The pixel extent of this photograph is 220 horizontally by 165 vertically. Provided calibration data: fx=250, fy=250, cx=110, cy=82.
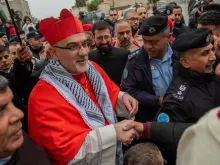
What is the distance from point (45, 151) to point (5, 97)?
59cm

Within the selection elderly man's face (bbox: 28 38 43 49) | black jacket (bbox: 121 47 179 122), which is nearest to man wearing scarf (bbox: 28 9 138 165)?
black jacket (bbox: 121 47 179 122)

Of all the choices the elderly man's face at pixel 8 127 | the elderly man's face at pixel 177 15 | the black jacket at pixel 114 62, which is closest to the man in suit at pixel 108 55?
the black jacket at pixel 114 62

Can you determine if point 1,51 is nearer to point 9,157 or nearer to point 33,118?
point 33,118

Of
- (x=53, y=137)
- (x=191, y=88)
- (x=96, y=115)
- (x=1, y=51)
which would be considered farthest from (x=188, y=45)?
(x=1, y=51)

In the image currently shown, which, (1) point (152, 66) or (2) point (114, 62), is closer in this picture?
(1) point (152, 66)

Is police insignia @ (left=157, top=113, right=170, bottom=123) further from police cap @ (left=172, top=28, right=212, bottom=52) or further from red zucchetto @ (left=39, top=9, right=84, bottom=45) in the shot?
red zucchetto @ (left=39, top=9, right=84, bottom=45)

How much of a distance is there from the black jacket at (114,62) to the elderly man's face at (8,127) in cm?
255

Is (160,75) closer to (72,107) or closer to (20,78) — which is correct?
(72,107)

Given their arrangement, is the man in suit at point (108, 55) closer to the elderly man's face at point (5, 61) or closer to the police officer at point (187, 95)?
the elderly man's face at point (5, 61)

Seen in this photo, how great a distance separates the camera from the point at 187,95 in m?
2.21

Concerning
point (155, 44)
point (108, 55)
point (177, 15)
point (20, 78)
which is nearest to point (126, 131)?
point (155, 44)

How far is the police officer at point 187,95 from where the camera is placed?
204 cm

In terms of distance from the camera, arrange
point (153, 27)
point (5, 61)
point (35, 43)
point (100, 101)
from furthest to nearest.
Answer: point (35, 43), point (5, 61), point (153, 27), point (100, 101)

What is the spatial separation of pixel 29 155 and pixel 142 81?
1555 mm
